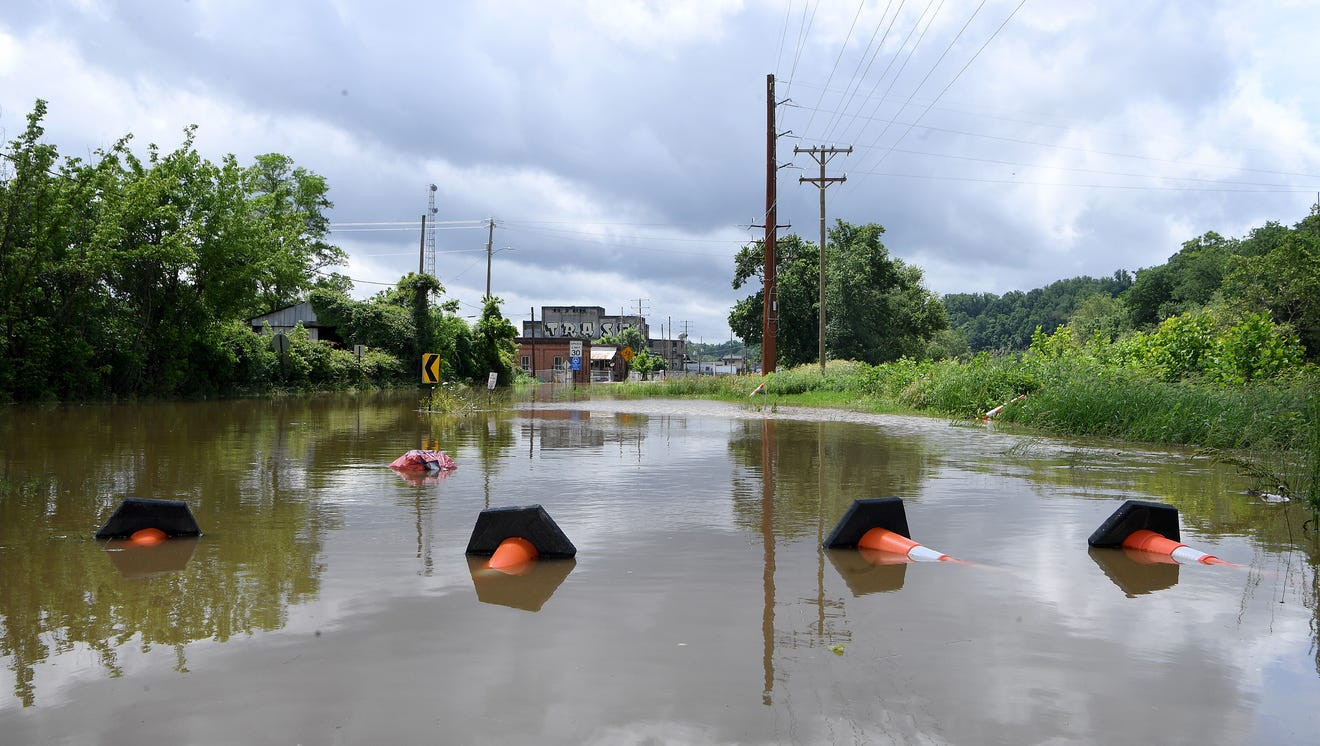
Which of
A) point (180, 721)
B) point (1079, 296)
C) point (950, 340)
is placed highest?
point (1079, 296)

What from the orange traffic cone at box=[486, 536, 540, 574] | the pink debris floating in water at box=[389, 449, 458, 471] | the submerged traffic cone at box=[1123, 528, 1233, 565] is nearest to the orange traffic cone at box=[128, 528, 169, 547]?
the orange traffic cone at box=[486, 536, 540, 574]

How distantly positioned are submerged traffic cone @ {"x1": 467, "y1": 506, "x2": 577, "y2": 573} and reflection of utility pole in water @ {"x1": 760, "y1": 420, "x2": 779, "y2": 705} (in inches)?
56.4

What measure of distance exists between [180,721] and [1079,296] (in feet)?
604

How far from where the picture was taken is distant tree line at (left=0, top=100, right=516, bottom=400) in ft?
75.6

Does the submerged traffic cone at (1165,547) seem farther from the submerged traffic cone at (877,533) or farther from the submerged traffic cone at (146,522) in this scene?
the submerged traffic cone at (146,522)

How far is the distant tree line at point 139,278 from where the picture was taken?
23047 millimetres

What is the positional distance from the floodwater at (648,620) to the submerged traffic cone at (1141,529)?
29cm

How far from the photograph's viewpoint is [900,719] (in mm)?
3564

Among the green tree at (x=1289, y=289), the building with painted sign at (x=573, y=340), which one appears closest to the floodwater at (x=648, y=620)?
the green tree at (x=1289, y=289)

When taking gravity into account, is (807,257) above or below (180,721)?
above

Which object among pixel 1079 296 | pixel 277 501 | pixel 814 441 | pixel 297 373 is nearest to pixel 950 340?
pixel 1079 296

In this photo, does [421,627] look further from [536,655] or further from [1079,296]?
[1079,296]

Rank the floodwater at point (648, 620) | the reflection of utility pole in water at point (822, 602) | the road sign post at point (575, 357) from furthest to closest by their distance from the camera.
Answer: the road sign post at point (575, 357), the reflection of utility pole in water at point (822, 602), the floodwater at point (648, 620)

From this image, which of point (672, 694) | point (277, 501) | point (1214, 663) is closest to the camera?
point (672, 694)
